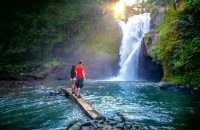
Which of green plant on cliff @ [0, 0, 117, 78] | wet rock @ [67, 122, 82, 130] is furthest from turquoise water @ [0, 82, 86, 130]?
green plant on cliff @ [0, 0, 117, 78]

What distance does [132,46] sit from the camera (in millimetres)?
46406

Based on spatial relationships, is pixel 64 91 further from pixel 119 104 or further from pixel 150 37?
pixel 150 37

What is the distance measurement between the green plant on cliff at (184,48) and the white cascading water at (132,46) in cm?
1544

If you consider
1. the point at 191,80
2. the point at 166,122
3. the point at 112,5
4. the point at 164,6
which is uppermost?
the point at 112,5

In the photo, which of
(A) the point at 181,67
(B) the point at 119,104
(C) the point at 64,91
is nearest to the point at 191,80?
(A) the point at 181,67

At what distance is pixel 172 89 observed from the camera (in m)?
24.5

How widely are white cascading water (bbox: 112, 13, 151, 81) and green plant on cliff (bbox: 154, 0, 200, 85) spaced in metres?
15.4

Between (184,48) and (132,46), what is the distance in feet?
72.9

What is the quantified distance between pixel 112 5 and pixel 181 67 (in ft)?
101

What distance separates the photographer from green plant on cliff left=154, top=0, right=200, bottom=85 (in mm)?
23047

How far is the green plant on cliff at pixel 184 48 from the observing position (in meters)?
23.0

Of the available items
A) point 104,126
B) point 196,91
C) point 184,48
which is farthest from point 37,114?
point 184,48

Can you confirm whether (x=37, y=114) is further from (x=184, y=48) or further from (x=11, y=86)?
(x=11, y=86)

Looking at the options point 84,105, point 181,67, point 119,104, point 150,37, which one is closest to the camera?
point 84,105
